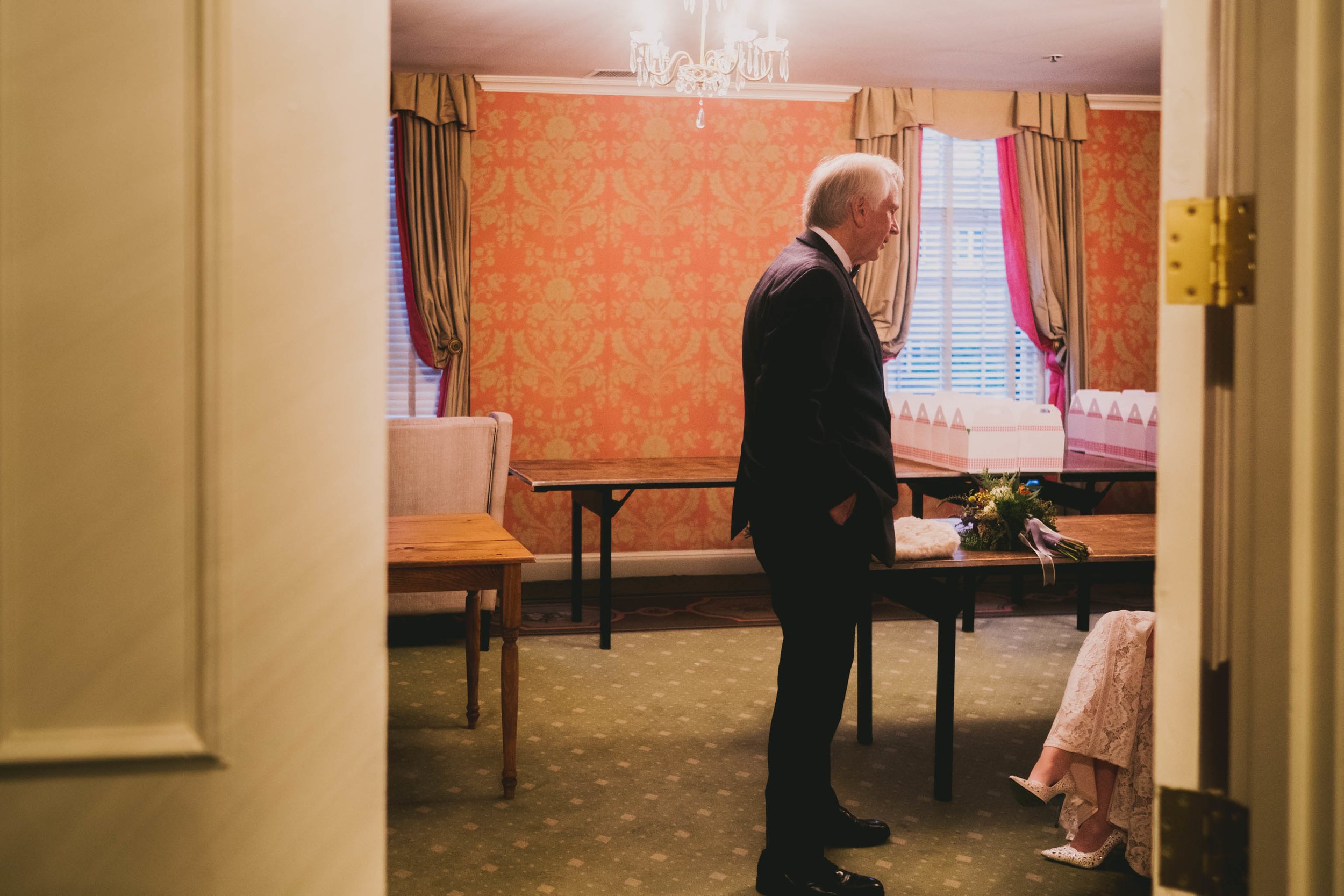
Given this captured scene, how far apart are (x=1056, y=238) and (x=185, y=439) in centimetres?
593

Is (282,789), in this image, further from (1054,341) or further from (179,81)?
(1054,341)

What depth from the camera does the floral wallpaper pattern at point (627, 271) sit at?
5.70 meters

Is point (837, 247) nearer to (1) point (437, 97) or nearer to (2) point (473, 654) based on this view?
(2) point (473, 654)

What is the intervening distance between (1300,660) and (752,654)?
3378 mm

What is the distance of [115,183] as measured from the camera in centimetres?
85

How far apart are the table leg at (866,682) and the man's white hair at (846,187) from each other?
4.45ft

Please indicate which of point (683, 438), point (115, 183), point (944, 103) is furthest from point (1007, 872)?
point (944, 103)

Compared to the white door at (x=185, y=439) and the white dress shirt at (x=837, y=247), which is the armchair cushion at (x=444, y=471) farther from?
the white door at (x=185, y=439)

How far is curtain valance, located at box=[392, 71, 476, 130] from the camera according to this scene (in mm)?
5453

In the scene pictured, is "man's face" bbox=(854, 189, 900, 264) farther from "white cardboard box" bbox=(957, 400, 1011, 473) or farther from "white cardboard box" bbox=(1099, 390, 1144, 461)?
"white cardboard box" bbox=(1099, 390, 1144, 461)

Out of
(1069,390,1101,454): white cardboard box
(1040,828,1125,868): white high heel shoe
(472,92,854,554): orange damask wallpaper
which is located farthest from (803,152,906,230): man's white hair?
(472,92,854,554): orange damask wallpaper

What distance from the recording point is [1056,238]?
19.8ft

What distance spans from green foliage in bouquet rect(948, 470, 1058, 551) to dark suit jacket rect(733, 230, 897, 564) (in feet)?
2.49

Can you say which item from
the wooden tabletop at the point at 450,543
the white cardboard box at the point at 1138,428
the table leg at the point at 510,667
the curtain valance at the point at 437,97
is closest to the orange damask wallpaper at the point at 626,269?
the curtain valance at the point at 437,97
